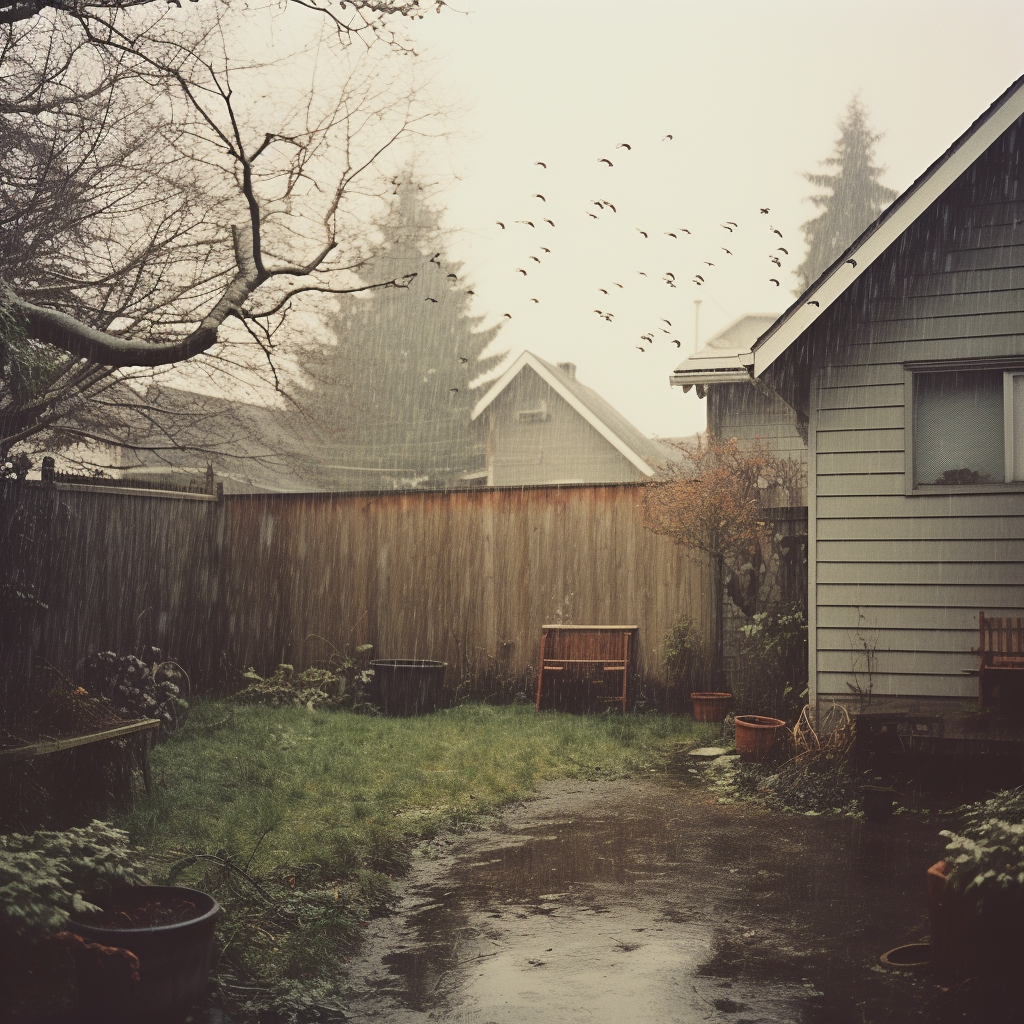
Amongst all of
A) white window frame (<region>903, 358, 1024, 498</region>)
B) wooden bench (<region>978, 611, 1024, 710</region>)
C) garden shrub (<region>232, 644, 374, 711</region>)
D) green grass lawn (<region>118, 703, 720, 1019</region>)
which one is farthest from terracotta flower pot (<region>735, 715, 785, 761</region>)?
garden shrub (<region>232, 644, 374, 711</region>)

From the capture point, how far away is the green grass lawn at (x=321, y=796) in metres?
3.82

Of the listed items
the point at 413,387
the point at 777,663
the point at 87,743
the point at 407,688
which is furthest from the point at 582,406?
the point at 87,743

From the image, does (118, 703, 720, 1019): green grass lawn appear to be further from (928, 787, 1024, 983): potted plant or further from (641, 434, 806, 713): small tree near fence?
(928, 787, 1024, 983): potted plant

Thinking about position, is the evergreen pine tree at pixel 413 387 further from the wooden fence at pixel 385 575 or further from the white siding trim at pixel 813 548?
the white siding trim at pixel 813 548

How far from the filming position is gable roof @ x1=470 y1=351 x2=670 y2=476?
2197cm

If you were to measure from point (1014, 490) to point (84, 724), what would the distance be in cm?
659

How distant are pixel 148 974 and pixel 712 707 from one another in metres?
6.77

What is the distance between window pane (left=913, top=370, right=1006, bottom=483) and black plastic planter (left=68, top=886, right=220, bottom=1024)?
6.15m

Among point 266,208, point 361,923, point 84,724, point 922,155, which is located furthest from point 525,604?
point 922,155

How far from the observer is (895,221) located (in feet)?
21.9

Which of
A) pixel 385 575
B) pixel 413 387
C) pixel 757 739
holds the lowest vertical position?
pixel 757 739

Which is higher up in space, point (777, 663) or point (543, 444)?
point (543, 444)

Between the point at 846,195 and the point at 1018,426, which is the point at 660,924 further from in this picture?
the point at 846,195

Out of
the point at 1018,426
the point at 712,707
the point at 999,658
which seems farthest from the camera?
the point at 712,707
